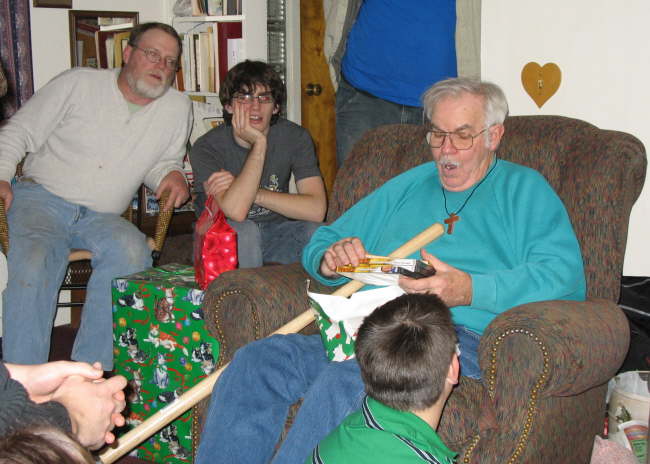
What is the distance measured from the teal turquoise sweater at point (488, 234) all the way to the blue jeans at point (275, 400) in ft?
0.64

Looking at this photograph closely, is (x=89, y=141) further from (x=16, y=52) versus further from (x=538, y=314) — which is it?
(x=538, y=314)

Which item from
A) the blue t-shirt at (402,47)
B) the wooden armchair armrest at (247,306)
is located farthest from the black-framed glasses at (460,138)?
the blue t-shirt at (402,47)

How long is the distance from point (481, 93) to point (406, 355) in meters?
0.95

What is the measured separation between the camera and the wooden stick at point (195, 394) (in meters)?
1.84

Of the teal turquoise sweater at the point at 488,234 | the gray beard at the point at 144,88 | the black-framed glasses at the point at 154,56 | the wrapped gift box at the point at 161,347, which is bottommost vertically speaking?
the wrapped gift box at the point at 161,347

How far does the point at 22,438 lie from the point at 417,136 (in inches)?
75.9

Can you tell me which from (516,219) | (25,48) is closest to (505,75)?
(516,219)

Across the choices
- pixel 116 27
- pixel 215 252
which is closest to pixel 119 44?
pixel 116 27

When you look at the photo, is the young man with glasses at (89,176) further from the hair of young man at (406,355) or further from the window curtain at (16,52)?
the hair of young man at (406,355)

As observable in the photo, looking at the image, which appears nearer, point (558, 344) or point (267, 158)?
point (558, 344)

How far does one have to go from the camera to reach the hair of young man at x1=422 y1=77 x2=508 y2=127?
2152 mm

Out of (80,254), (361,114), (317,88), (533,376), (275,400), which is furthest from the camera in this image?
(317,88)

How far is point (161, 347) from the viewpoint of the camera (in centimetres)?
238

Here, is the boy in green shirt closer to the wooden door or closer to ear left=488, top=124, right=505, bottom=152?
ear left=488, top=124, right=505, bottom=152
